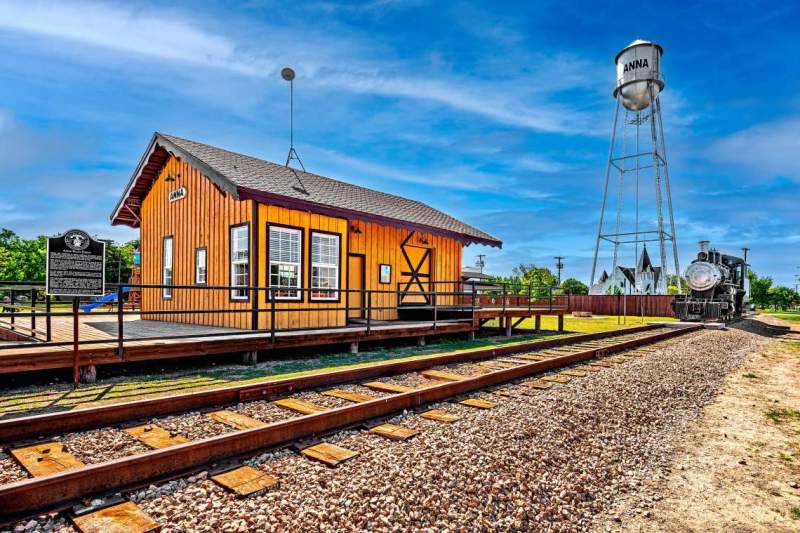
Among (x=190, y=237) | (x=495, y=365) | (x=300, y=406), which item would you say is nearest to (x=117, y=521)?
(x=300, y=406)

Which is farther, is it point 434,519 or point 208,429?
point 208,429

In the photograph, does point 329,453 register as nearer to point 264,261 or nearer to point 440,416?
point 440,416

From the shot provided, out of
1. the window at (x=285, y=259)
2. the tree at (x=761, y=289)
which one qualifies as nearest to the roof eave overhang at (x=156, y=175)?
the window at (x=285, y=259)

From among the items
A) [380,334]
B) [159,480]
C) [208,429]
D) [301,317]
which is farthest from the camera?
[301,317]

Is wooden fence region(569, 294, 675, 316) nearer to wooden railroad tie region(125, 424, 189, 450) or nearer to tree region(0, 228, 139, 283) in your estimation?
wooden railroad tie region(125, 424, 189, 450)

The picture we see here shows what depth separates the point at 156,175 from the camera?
15086mm

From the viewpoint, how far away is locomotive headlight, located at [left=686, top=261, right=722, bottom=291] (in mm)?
25281

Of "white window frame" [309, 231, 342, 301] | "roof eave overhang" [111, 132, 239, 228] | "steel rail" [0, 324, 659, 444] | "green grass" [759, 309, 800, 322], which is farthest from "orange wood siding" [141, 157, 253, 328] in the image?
"green grass" [759, 309, 800, 322]

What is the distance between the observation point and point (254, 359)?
28.5 ft

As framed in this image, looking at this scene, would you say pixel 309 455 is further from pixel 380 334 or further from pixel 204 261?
pixel 204 261

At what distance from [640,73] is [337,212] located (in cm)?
3336

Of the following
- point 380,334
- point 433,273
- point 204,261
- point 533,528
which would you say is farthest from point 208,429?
point 433,273

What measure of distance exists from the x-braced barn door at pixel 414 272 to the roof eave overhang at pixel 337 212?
3.36ft

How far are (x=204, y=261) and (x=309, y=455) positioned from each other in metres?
9.84
